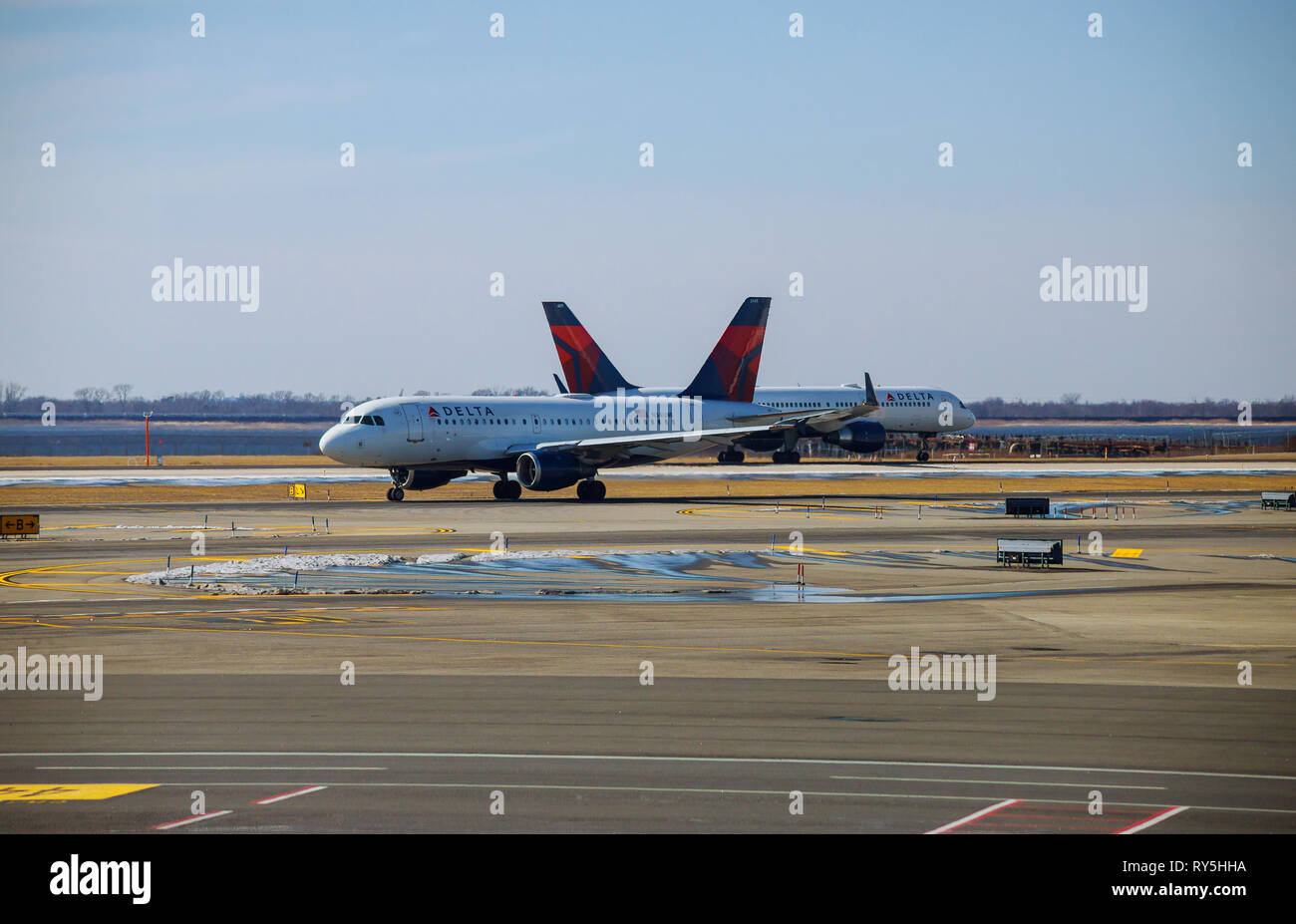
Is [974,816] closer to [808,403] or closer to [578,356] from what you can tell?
[578,356]

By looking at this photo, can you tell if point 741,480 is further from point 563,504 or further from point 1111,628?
point 1111,628

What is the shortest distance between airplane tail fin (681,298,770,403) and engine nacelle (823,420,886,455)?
84.8 ft

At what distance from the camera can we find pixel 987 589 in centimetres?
3509

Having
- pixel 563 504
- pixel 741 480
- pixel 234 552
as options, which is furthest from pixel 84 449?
pixel 234 552

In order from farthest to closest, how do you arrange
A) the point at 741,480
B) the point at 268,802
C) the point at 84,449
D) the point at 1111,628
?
the point at 84,449, the point at 741,480, the point at 1111,628, the point at 268,802

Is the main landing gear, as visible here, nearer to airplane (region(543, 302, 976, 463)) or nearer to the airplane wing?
the airplane wing

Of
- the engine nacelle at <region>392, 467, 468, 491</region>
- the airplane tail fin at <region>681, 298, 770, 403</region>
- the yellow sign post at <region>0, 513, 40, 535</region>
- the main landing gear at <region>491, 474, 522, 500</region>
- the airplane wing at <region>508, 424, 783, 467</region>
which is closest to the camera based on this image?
the yellow sign post at <region>0, 513, 40, 535</region>

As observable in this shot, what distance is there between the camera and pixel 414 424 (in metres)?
65.8

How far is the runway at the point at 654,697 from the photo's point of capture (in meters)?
14.8

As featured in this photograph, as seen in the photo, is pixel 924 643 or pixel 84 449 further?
pixel 84 449

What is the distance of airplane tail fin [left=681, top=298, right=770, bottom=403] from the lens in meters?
81.4

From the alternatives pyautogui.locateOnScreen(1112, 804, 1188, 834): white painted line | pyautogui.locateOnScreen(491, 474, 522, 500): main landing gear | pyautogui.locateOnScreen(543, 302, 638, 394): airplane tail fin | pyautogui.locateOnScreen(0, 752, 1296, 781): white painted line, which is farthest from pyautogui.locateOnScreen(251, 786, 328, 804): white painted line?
pyautogui.locateOnScreen(543, 302, 638, 394): airplane tail fin

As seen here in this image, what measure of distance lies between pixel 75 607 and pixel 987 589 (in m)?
21.3

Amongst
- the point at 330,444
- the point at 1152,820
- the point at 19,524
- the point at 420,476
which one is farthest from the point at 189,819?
the point at 420,476
